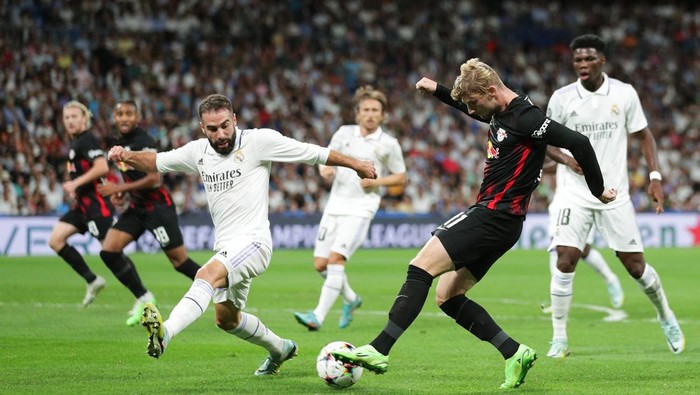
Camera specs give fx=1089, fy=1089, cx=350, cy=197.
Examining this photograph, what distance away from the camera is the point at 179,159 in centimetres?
820

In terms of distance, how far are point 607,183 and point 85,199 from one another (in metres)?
6.55

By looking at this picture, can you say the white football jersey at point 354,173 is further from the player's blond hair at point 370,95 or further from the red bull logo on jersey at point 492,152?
the red bull logo on jersey at point 492,152

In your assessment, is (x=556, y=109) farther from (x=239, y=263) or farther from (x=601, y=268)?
(x=601, y=268)

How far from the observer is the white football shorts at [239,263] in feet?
25.3

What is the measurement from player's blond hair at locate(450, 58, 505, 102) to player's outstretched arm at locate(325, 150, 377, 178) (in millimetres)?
959

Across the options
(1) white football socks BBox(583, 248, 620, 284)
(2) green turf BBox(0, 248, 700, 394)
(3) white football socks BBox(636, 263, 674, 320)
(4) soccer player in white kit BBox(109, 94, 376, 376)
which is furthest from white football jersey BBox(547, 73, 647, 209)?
(1) white football socks BBox(583, 248, 620, 284)

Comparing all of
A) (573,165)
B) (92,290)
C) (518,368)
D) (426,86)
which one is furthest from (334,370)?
(92,290)

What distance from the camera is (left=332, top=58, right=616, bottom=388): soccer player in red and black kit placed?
7.34m

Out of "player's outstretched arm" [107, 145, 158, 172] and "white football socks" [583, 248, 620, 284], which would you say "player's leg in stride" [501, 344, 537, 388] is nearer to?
"player's outstretched arm" [107, 145, 158, 172]

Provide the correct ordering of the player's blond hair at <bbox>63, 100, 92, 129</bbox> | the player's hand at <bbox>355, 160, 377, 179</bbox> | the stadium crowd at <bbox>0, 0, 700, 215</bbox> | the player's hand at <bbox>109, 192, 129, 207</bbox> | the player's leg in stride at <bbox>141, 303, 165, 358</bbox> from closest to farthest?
the player's leg in stride at <bbox>141, 303, 165, 358</bbox> → the player's hand at <bbox>355, 160, 377, 179</bbox> → the player's hand at <bbox>109, 192, 129, 207</bbox> → the player's blond hair at <bbox>63, 100, 92, 129</bbox> → the stadium crowd at <bbox>0, 0, 700, 215</bbox>

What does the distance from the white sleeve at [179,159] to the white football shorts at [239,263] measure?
74 centimetres

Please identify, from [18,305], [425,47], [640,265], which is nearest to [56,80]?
[425,47]

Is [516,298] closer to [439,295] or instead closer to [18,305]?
[18,305]

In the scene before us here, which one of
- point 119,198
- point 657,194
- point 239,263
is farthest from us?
point 119,198
